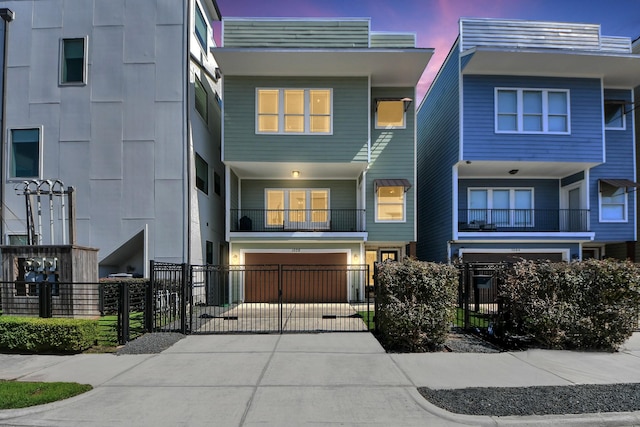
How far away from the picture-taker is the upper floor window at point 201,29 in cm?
1636

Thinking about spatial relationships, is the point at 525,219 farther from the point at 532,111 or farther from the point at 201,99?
the point at 201,99

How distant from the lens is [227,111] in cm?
1605

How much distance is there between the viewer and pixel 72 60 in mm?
14953

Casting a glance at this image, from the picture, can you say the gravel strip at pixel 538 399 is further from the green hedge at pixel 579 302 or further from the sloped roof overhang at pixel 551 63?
the sloped roof overhang at pixel 551 63

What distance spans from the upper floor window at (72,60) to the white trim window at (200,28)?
422cm

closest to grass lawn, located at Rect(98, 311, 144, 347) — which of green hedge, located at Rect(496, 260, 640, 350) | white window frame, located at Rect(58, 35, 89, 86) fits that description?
green hedge, located at Rect(496, 260, 640, 350)

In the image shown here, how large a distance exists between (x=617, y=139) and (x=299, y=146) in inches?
559

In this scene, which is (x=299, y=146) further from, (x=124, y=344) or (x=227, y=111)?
(x=124, y=344)

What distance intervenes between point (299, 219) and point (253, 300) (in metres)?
4.11

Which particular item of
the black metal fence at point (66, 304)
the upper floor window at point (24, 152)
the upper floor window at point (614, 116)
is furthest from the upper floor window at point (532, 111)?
the upper floor window at point (24, 152)

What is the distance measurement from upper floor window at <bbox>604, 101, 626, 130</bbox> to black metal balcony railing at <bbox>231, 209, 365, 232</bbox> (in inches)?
473

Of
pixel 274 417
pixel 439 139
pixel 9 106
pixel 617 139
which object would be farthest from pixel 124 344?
pixel 617 139

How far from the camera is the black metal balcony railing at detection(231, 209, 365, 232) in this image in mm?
17812

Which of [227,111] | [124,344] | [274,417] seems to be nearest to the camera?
[274,417]
